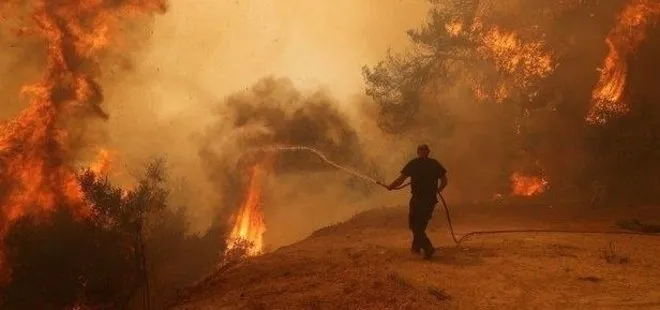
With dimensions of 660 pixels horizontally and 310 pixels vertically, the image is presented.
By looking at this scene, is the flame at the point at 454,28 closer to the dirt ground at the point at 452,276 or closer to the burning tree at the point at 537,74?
the burning tree at the point at 537,74

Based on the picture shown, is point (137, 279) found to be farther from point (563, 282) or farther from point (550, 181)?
point (550, 181)

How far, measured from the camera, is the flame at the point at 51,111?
19.6 meters

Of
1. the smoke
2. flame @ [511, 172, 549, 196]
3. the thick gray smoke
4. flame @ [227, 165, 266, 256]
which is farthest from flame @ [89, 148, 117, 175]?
flame @ [511, 172, 549, 196]

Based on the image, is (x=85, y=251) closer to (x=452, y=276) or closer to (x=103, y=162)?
(x=103, y=162)

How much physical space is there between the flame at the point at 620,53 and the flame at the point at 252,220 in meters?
16.0

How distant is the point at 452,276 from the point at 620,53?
15.0 metres

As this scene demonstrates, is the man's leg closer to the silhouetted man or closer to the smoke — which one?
the silhouetted man

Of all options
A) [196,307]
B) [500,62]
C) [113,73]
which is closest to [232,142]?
[113,73]

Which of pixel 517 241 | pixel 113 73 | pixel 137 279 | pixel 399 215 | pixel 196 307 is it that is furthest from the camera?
pixel 113 73

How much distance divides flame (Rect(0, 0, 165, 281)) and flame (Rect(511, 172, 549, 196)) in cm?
2009

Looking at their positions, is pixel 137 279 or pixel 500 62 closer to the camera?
pixel 137 279

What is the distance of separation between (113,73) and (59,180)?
709 centimetres

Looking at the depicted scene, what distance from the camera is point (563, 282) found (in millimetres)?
7133

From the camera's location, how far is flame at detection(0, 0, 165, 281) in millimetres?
19641
